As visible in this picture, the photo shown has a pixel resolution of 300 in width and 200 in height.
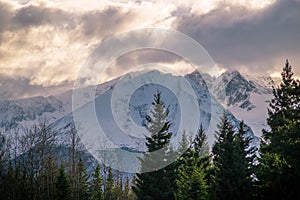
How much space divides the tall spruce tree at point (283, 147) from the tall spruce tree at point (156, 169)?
884 cm

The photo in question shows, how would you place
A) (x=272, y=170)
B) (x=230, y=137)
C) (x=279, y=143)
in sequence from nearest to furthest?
(x=272, y=170), (x=279, y=143), (x=230, y=137)

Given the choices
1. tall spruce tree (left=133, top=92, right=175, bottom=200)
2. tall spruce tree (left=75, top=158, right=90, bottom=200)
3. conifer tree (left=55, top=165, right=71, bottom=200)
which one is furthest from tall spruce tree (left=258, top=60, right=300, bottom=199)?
tall spruce tree (left=75, top=158, right=90, bottom=200)

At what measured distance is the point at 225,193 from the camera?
34281mm

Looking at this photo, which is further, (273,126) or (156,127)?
(156,127)

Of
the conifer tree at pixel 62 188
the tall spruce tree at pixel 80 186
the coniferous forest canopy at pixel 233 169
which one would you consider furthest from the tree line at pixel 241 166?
the tall spruce tree at pixel 80 186

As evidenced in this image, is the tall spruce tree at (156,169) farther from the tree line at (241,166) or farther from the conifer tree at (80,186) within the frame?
the conifer tree at (80,186)

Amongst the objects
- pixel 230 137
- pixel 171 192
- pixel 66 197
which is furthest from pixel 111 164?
pixel 230 137

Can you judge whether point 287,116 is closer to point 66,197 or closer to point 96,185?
point 66,197

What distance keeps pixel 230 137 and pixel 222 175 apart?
3174 mm

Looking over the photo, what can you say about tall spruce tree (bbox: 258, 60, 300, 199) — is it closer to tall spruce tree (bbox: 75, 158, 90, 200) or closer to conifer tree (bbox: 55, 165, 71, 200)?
conifer tree (bbox: 55, 165, 71, 200)

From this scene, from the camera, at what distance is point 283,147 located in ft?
116

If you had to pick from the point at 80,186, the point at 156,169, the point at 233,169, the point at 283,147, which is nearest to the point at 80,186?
the point at 80,186

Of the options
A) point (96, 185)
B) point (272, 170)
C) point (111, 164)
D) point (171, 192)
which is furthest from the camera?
point (111, 164)

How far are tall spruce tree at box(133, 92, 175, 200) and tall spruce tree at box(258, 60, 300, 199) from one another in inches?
348
